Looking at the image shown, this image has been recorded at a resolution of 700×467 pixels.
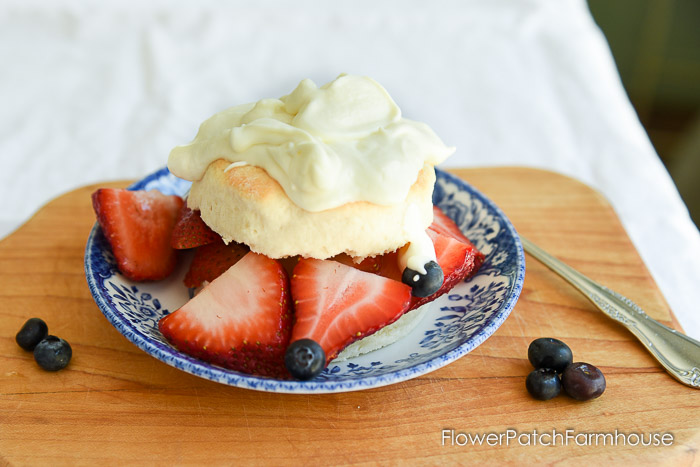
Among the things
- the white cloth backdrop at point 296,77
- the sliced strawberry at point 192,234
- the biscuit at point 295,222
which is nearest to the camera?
the biscuit at point 295,222

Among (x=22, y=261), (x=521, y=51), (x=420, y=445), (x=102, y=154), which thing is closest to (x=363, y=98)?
(x=420, y=445)

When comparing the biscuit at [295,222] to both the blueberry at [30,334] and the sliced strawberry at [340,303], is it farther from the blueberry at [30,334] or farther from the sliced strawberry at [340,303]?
the blueberry at [30,334]

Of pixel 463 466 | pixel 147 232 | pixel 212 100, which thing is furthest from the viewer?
pixel 212 100

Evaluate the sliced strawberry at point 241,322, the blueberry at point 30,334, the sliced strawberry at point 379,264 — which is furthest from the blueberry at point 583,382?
the blueberry at point 30,334

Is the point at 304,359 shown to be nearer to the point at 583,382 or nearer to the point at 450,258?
the point at 450,258

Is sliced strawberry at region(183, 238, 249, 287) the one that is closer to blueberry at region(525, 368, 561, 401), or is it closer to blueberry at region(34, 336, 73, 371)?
blueberry at region(34, 336, 73, 371)

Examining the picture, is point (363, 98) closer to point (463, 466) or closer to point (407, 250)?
Answer: point (407, 250)
